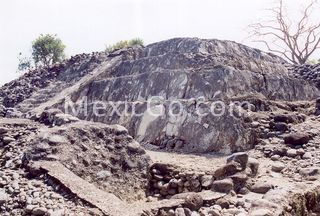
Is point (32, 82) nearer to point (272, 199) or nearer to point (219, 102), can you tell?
point (219, 102)

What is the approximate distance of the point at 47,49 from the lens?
23500 millimetres

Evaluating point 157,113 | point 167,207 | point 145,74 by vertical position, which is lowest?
point 167,207

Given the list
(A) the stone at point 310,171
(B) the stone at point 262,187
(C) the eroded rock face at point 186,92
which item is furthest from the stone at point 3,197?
(A) the stone at point 310,171

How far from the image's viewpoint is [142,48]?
1386 cm

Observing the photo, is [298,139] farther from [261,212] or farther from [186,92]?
[186,92]

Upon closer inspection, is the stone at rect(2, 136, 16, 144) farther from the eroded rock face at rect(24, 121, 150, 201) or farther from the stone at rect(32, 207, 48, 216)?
the stone at rect(32, 207, 48, 216)

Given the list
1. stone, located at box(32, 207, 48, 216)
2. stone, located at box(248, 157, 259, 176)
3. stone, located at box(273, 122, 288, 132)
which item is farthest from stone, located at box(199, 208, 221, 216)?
stone, located at box(273, 122, 288, 132)

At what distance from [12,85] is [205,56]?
9192 millimetres

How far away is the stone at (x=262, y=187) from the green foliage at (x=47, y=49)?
66.6ft

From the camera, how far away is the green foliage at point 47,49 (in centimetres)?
2345

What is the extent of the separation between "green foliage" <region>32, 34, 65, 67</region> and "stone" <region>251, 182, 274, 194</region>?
66.6 feet

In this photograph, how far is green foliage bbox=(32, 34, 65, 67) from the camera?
76.9 ft

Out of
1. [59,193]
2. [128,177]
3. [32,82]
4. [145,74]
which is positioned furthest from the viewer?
[32,82]

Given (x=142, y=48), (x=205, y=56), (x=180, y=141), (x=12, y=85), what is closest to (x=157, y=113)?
(x=180, y=141)
